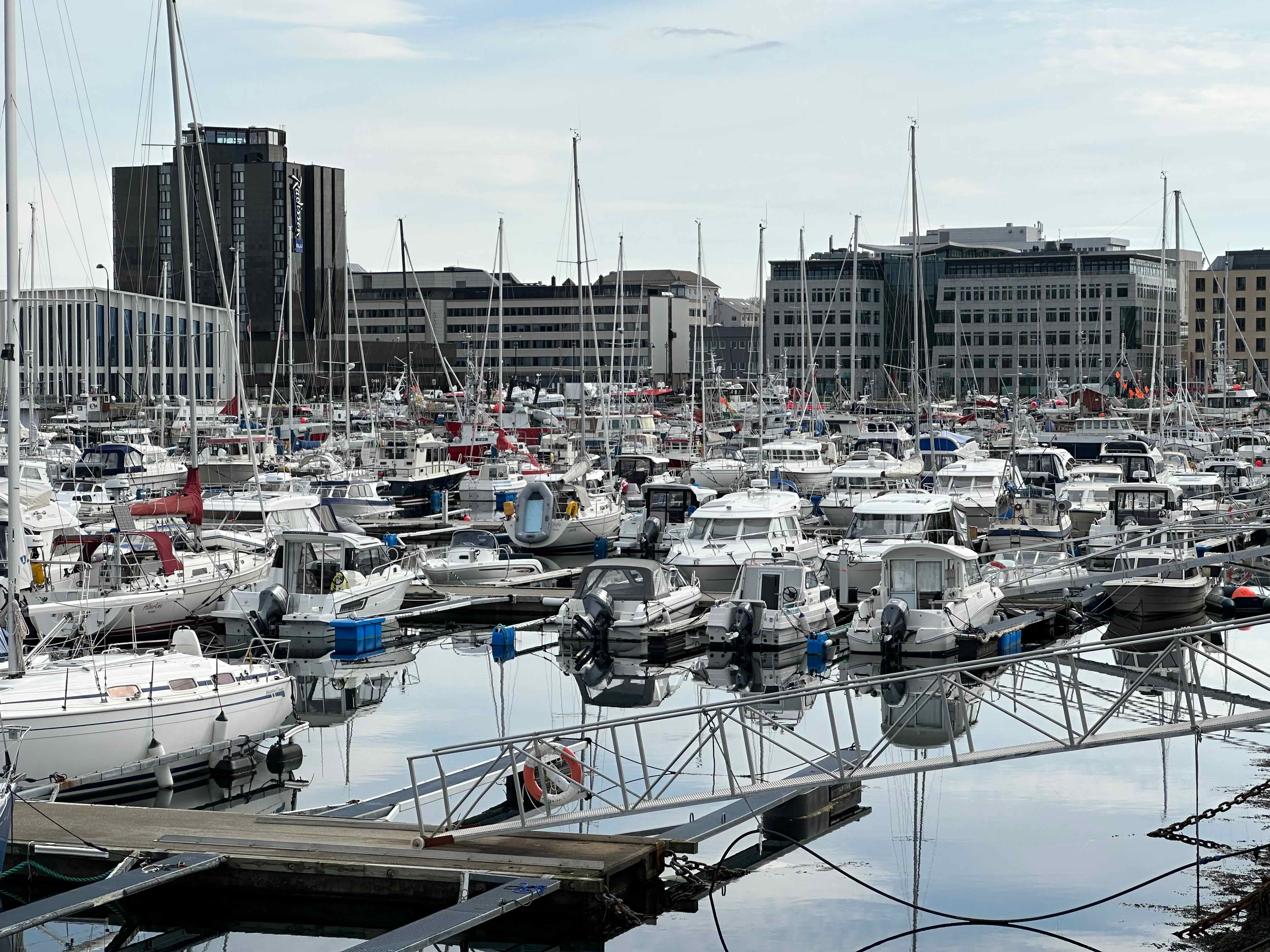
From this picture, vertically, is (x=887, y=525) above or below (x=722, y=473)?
below

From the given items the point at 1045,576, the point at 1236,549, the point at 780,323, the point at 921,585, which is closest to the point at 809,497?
the point at 1236,549

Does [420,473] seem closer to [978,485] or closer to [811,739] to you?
[978,485]

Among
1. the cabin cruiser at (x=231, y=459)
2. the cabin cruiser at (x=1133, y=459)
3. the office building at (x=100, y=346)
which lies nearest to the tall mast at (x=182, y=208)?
the cabin cruiser at (x=231, y=459)

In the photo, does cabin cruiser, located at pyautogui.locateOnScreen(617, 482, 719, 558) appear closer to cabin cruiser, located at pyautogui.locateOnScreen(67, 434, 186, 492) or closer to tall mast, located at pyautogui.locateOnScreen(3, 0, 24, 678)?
cabin cruiser, located at pyautogui.locateOnScreen(67, 434, 186, 492)

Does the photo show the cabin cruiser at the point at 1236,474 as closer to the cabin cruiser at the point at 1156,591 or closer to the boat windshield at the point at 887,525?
the cabin cruiser at the point at 1156,591

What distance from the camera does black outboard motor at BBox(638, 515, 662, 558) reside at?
1788 inches

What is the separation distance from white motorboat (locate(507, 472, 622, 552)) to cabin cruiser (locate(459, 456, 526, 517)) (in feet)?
20.5

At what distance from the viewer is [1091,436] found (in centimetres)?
6806

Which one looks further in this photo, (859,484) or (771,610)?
(859,484)

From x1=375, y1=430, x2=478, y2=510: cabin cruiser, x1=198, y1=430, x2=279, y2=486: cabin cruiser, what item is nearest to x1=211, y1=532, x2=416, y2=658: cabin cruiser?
x1=375, y1=430, x2=478, y2=510: cabin cruiser

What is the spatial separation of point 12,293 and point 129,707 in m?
5.91

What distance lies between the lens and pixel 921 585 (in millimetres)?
34031

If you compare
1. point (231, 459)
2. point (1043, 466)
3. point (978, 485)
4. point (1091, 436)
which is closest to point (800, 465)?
point (1043, 466)

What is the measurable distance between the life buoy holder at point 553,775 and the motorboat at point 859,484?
92.2ft
